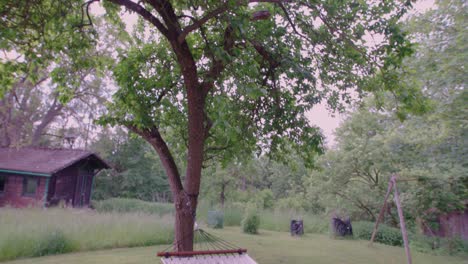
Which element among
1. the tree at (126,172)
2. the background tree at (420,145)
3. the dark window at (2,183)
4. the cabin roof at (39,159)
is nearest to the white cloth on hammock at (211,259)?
the background tree at (420,145)

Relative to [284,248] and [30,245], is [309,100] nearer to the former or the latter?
[284,248]

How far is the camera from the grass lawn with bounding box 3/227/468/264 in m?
7.27

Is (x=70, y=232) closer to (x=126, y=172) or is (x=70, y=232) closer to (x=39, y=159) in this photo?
(x=39, y=159)

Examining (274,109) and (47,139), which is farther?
(47,139)

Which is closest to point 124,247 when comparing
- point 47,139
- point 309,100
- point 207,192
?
point 309,100

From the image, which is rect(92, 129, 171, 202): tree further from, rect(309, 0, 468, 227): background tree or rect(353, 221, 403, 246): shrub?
rect(353, 221, 403, 246): shrub

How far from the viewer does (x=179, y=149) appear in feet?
23.7

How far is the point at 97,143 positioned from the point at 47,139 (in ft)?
13.1

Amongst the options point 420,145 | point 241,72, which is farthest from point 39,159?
point 420,145

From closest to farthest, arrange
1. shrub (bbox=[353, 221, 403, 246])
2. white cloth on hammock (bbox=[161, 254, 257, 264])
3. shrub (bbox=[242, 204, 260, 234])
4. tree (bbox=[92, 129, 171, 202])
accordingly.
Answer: white cloth on hammock (bbox=[161, 254, 257, 264]) < shrub (bbox=[353, 221, 403, 246]) < shrub (bbox=[242, 204, 260, 234]) < tree (bbox=[92, 129, 171, 202])

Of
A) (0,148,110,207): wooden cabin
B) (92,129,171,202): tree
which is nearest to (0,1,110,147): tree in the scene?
(0,148,110,207): wooden cabin

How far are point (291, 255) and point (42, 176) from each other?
12.2 m

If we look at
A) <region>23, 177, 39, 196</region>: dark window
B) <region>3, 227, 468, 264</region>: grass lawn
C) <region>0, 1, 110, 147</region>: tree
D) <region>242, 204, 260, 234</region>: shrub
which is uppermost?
<region>0, 1, 110, 147</region>: tree

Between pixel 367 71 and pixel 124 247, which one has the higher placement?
pixel 367 71
